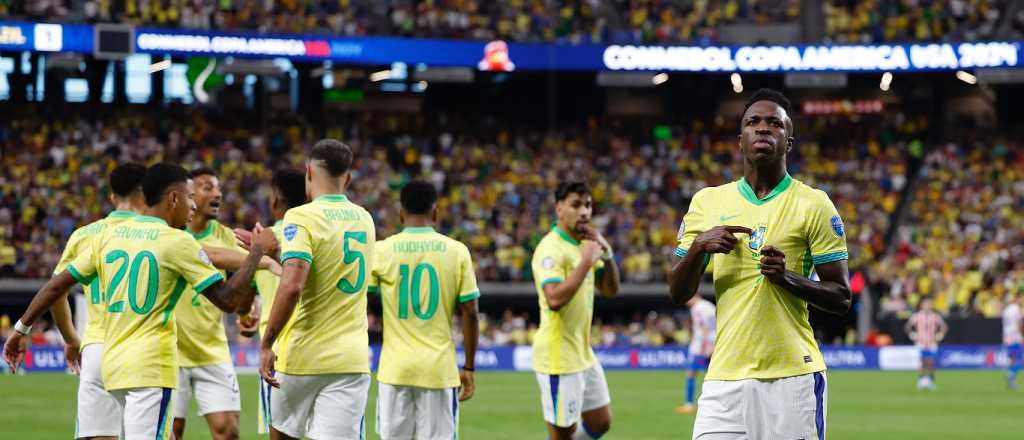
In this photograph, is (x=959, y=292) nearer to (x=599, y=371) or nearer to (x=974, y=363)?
(x=974, y=363)

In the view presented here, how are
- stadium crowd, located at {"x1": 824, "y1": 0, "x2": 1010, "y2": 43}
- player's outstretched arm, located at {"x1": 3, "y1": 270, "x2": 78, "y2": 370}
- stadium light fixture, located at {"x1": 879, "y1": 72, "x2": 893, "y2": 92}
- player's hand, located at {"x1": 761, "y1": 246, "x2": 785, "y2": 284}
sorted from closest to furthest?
player's hand, located at {"x1": 761, "y1": 246, "x2": 785, "y2": 284}
player's outstretched arm, located at {"x1": 3, "y1": 270, "x2": 78, "y2": 370}
stadium crowd, located at {"x1": 824, "y1": 0, "x2": 1010, "y2": 43}
stadium light fixture, located at {"x1": 879, "y1": 72, "x2": 893, "y2": 92}

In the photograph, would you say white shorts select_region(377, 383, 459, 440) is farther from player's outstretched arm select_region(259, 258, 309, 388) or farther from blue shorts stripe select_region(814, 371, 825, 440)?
blue shorts stripe select_region(814, 371, 825, 440)

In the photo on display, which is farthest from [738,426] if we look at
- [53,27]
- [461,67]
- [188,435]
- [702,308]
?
[461,67]

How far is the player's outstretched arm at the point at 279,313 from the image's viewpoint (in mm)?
7867

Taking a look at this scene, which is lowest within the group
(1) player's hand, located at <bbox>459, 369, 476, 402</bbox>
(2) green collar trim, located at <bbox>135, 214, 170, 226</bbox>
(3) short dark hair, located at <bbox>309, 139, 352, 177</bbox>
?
(1) player's hand, located at <bbox>459, 369, 476, 402</bbox>

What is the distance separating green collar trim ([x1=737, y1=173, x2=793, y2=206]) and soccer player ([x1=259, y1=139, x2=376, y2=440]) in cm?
267

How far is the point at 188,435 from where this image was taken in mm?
16125

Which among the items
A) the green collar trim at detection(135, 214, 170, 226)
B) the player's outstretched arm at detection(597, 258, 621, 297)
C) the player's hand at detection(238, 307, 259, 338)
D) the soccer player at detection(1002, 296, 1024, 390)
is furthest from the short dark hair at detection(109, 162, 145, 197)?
the soccer player at detection(1002, 296, 1024, 390)

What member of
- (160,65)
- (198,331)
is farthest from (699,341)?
(160,65)

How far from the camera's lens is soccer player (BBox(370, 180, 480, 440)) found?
952cm

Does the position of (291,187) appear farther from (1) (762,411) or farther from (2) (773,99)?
(1) (762,411)

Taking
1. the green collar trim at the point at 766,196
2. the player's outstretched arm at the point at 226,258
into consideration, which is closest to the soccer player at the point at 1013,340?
the player's outstretched arm at the point at 226,258

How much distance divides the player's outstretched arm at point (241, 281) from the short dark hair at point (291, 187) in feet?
4.56

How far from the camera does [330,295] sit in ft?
27.4
